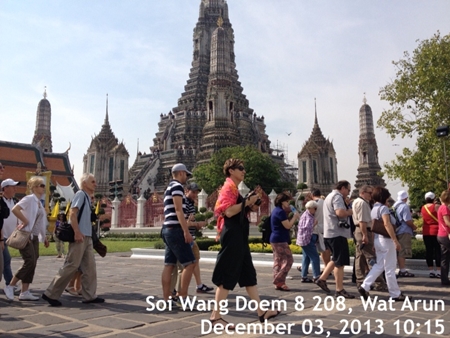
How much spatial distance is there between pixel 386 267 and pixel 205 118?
5577 centimetres

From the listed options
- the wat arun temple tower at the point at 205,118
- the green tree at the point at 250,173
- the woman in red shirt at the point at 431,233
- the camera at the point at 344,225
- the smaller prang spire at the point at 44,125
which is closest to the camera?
the camera at the point at 344,225

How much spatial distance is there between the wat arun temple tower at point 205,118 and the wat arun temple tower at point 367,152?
15.1 m

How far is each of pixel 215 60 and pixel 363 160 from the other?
1168 inches

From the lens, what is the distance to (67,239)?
5.45 metres

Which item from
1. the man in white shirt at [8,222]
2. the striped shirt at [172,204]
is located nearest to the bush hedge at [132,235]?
the man in white shirt at [8,222]

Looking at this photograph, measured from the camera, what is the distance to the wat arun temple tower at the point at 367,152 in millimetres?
64000

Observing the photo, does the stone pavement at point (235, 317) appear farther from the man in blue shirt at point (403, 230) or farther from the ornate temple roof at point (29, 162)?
the ornate temple roof at point (29, 162)

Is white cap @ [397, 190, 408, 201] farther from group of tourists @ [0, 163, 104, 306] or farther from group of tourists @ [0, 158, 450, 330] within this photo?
group of tourists @ [0, 163, 104, 306]

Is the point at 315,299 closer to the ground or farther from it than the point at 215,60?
closer to the ground

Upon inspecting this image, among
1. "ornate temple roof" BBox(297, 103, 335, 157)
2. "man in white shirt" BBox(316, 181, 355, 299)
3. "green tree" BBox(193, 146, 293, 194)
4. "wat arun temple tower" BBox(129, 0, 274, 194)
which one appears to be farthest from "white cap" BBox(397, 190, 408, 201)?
"ornate temple roof" BBox(297, 103, 335, 157)

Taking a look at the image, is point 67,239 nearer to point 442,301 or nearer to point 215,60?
point 442,301

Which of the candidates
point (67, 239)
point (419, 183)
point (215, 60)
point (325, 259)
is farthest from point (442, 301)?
point (215, 60)

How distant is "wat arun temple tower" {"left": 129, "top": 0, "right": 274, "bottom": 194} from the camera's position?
47.7 meters

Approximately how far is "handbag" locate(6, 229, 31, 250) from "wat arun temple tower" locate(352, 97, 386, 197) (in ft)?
205
